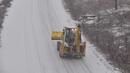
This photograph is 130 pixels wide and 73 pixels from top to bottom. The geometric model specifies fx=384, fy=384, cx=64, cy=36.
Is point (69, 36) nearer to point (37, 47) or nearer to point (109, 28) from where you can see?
point (37, 47)

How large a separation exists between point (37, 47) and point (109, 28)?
6819 millimetres

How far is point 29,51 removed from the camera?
2642 centimetres

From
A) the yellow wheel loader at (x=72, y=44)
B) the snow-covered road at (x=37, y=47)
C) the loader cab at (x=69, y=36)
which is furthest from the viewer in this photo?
the loader cab at (x=69, y=36)

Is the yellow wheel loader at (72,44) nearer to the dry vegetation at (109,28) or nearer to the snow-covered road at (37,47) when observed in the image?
the snow-covered road at (37,47)

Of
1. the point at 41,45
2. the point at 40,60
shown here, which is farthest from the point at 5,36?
the point at 40,60

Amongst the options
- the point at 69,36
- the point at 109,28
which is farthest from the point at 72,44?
the point at 109,28

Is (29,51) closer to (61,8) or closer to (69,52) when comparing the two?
(69,52)

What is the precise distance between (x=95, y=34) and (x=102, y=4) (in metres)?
10.7

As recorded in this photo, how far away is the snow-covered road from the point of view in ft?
Answer: 76.1

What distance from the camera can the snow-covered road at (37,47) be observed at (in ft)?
76.1

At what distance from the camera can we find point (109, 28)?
102ft

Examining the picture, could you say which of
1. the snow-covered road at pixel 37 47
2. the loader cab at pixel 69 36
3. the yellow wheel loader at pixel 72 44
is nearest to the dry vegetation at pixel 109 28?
the snow-covered road at pixel 37 47

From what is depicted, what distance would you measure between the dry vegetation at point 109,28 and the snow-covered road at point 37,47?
32.9 inches

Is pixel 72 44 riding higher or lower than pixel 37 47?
higher
